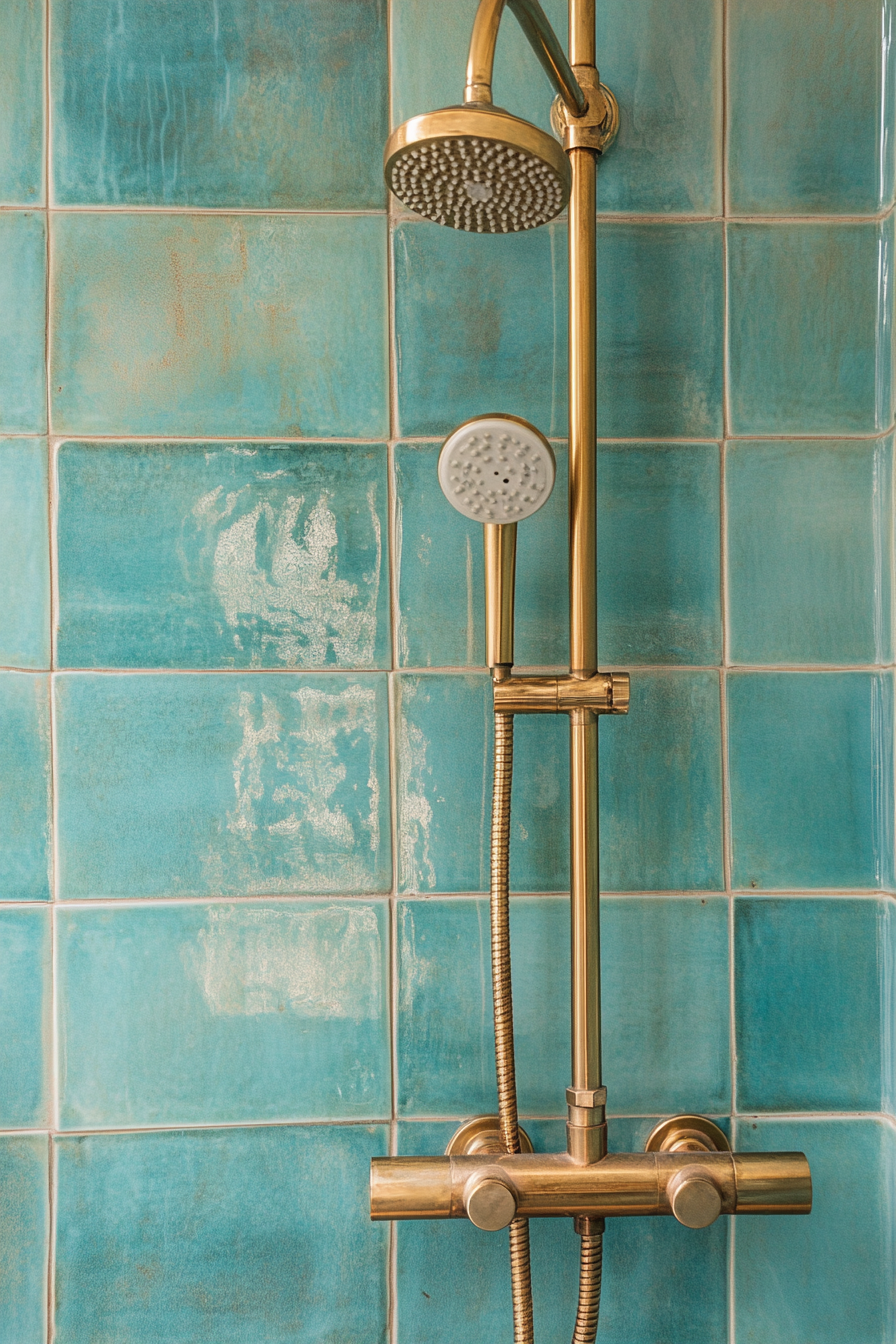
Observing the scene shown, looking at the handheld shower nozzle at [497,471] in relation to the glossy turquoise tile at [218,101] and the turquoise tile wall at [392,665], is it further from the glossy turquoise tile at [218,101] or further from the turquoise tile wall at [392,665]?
the glossy turquoise tile at [218,101]

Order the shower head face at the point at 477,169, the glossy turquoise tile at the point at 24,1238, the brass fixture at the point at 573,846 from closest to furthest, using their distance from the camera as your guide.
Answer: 1. the shower head face at the point at 477,169
2. the brass fixture at the point at 573,846
3. the glossy turquoise tile at the point at 24,1238

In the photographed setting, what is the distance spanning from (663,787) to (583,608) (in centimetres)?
17

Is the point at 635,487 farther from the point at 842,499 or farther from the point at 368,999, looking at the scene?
the point at 368,999

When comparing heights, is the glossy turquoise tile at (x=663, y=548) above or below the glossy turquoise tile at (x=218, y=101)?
below

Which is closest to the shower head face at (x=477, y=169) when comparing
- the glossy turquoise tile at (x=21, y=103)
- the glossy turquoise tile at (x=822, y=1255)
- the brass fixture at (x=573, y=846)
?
the brass fixture at (x=573, y=846)

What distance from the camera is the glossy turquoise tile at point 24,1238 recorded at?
0.70m

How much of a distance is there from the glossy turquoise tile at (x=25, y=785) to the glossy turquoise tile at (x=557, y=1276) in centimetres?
35

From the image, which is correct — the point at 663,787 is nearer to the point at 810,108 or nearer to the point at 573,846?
the point at 573,846

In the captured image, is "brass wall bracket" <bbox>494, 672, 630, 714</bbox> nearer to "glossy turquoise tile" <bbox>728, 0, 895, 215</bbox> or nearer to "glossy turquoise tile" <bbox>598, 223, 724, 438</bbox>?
"glossy turquoise tile" <bbox>598, 223, 724, 438</bbox>

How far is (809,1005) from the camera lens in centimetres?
72

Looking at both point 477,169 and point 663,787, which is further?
point 663,787

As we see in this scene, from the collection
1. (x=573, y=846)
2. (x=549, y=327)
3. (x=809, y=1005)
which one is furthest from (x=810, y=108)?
(x=809, y=1005)

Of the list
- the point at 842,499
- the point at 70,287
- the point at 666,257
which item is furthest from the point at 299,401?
the point at 842,499

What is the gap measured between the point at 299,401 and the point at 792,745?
0.47 m
